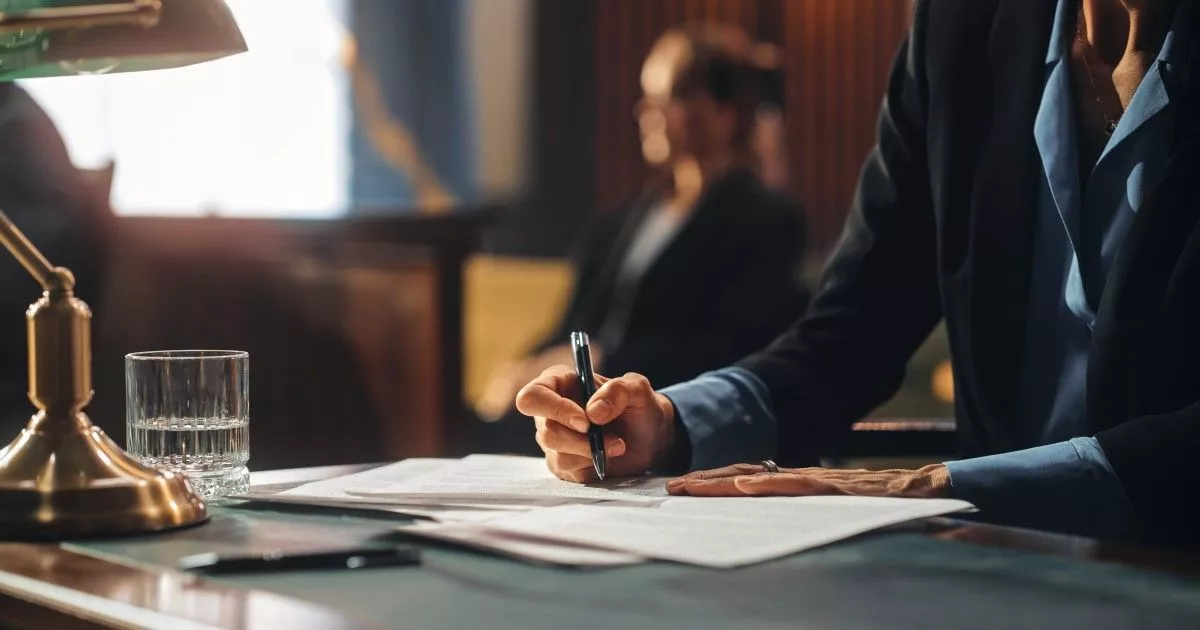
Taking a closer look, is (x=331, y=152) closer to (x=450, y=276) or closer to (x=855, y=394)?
(x=450, y=276)

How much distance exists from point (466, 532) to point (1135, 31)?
85 cm

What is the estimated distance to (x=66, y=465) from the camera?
101 centimetres

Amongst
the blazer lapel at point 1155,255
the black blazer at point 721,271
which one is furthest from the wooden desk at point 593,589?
the black blazer at point 721,271

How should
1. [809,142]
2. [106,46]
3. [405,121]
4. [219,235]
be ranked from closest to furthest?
[106,46], [219,235], [809,142], [405,121]

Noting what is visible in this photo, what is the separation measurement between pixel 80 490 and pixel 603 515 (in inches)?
13.8

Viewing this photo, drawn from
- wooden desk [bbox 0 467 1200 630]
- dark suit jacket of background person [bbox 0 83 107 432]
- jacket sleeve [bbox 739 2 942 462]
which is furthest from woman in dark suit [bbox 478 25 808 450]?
wooden desk [bbox 0 467 1200 630]

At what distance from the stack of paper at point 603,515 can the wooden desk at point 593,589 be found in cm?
2

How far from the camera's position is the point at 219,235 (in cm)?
319

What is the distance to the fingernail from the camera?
1215 mm

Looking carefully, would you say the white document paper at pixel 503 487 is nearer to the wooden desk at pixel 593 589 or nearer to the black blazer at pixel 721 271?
the wooden desk at pixel 593 589

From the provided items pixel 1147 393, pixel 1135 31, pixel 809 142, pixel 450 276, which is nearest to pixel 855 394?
pixel 1147 393

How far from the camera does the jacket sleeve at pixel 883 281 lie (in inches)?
61.6

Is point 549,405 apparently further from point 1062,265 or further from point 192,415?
point 1062,265

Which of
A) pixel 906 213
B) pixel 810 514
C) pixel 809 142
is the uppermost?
pixel 809 142
